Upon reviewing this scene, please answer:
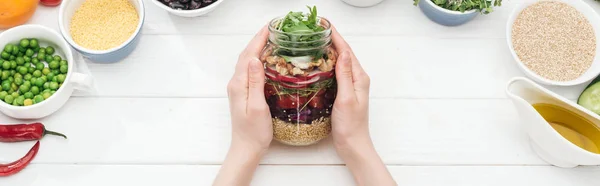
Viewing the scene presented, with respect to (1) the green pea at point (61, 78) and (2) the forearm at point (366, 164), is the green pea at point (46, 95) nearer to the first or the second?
(1) the green pea at point (61, 78)

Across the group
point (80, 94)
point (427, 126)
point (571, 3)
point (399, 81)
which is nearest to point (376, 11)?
point (399, 81)

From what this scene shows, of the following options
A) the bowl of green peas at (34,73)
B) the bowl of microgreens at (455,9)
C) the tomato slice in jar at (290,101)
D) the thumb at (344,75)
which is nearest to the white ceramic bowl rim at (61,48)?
the bowl of green peas at (34,73)

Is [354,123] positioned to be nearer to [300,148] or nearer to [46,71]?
[300,148]

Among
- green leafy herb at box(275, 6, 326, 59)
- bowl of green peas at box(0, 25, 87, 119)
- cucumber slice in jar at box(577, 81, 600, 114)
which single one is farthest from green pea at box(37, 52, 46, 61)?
cucumber slice in jar at box(577, 81, 600, 114)

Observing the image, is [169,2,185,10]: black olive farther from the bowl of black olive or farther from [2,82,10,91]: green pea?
[2,82,10,91]: green pea

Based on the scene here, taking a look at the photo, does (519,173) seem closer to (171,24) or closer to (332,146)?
(332,146)

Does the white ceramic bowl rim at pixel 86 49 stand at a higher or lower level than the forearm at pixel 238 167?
higher
